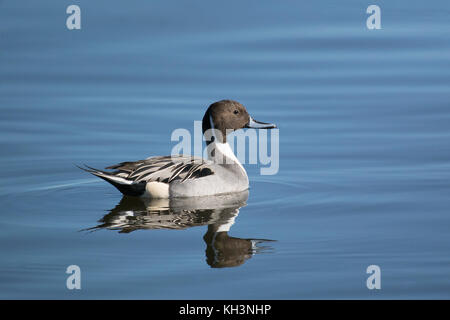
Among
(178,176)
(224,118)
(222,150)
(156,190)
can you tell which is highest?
(224,118)

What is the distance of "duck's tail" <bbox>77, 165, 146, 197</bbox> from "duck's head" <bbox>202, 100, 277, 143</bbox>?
1277 mm

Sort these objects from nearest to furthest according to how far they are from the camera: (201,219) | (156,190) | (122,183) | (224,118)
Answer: (201,219)
(122,183)
(156,190)
(224,118)

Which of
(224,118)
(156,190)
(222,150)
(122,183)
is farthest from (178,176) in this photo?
(224,118)

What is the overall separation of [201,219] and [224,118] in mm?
1939

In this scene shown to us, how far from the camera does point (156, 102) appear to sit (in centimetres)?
1289

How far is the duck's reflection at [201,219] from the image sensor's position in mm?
7984

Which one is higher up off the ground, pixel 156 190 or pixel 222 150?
pixel 222 150

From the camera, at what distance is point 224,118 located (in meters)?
10.6

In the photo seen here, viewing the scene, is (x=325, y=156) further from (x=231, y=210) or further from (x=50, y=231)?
(x=50, y=231)

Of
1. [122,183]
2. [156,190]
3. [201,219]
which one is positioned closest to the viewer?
[201,219]

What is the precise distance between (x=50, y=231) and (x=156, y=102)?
→ 470 cm

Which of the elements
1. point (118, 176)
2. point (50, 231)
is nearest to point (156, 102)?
point (118, 176)

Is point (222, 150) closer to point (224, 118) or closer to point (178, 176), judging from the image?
point (224, 118)

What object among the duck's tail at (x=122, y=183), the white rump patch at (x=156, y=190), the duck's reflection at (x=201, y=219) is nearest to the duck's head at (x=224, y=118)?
the duck's reflection at (x=201, y=219)
